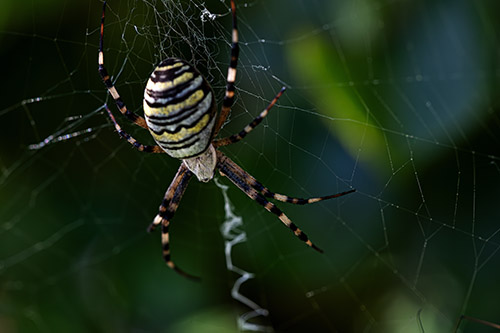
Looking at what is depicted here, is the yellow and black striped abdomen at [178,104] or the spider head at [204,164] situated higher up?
the yellow and black striped abdomen at [178,104]

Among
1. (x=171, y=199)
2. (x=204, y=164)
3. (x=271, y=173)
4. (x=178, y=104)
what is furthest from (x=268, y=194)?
(x=178, y=104)

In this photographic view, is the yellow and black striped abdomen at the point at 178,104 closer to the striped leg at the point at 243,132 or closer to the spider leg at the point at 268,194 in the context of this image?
the striped leg at the point at 243,132

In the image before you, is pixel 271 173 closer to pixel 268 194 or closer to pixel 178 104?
pixel 268 194

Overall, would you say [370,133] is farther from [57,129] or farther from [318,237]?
[57,129]

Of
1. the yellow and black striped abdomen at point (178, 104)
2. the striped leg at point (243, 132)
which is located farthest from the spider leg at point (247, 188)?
the yellow and black striped abdomen at point (178, 104)

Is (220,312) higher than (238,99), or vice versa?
(238,99)

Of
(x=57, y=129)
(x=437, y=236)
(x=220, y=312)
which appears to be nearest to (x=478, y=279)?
(x=437, y=236)

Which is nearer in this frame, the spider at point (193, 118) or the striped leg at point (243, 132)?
the spider at point (193, 118)

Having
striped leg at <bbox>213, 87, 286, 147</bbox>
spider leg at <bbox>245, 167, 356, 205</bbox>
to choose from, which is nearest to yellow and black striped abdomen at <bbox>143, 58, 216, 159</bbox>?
striped leg at <bbox>213, 87, 286, 147</bbox>
